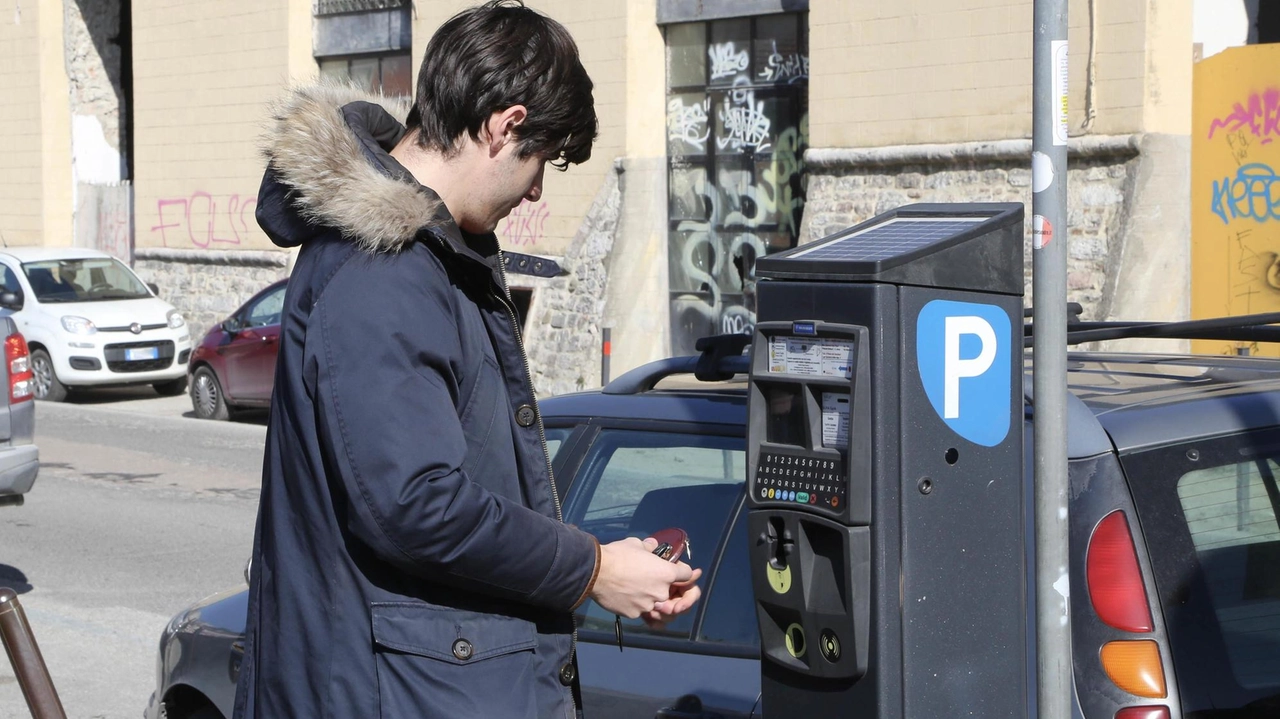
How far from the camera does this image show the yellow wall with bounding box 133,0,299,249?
19.1 m

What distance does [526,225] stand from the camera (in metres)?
16.5

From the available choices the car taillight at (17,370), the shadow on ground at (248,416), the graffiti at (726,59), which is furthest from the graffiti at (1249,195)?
the shadow on ground at (248,416)

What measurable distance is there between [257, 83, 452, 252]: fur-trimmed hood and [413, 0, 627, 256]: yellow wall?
1250 cm

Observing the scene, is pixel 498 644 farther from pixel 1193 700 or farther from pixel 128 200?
pixel 128 200

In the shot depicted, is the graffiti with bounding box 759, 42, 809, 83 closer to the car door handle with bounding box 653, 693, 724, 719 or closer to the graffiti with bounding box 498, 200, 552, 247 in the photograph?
Answer: the graffiti with bounding box 498, 200, 552, 247

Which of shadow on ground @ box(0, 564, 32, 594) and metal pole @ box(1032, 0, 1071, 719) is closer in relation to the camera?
metal pole @ box(1032, 0, 1071, 719)

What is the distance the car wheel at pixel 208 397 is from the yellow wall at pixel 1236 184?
935 centimetres

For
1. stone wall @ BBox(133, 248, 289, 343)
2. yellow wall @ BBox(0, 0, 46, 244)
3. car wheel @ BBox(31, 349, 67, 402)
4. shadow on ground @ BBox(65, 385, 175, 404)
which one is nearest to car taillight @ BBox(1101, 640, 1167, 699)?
car wheel @ BBox(31, 349, 67, 402)

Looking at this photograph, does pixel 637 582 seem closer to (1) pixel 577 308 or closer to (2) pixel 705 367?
(2) pixel 705 367

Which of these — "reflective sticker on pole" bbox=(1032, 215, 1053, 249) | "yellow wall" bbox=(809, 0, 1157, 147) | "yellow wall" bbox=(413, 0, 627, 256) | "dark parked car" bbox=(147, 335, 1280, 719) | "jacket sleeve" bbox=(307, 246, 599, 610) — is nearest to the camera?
"jacket sleeve" bbox=(307, 246, 599, 610)

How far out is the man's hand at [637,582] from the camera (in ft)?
7.59

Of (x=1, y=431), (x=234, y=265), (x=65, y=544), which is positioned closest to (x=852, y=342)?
(x=1, y=431)

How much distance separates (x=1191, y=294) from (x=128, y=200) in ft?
53.4

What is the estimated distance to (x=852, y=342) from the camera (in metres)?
2.64
